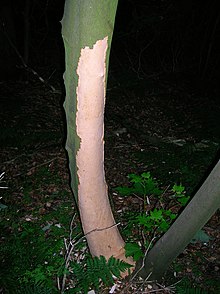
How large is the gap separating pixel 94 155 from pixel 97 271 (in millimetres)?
1059

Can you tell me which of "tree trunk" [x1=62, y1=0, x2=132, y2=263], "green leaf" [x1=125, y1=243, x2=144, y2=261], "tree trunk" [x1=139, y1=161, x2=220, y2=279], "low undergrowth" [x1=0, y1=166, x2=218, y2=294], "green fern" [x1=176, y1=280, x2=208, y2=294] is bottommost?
"low undergrowth" [x1=0, y1=166, x2=218, y2=294]

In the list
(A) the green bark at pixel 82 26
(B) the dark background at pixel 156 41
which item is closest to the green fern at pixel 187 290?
(A) the green bark at pixel 82 26

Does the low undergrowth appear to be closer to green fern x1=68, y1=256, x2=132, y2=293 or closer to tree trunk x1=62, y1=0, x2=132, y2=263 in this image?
green fern x1=68, y1=256, x2=132, y2=293

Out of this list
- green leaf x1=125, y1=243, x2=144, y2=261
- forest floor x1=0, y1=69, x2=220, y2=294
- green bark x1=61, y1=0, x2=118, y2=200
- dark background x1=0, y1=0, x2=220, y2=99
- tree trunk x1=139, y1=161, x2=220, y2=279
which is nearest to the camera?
green bark x1=61, y1=0, x2=118, y2=200

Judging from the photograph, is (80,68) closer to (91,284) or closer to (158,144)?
(91,284)

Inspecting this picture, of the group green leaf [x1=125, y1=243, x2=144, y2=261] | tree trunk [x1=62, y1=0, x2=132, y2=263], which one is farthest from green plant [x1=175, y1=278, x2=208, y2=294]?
tree trunk [x1=62, y1=0, x2=132, y2=263]

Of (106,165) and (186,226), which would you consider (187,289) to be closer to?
(186,226)

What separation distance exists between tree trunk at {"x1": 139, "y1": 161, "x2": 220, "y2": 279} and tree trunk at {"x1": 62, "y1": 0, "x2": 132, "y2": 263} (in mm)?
465

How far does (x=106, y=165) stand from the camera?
3973mm

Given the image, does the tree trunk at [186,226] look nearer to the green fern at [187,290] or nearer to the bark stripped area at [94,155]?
the green fern at [187,290]

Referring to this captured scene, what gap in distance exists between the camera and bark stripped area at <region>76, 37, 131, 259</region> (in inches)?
61.9

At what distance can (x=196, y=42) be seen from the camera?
28.7 feet

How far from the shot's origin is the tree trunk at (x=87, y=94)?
1472 millimetres

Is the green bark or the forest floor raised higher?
the green bark
